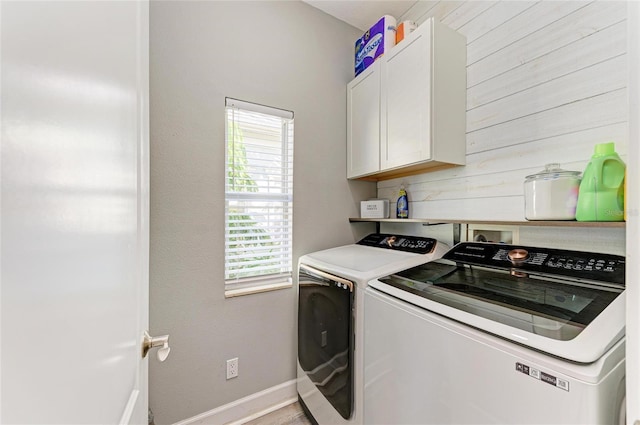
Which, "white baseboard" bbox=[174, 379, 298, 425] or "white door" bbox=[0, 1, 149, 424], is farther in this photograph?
"white baseboard" bbox=[174, 379, 298, 425]

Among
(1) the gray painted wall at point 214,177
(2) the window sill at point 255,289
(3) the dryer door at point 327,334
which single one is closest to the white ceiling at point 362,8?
(1) the gray painted wall at point 214,177

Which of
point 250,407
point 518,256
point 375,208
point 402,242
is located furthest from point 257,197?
point 518,256

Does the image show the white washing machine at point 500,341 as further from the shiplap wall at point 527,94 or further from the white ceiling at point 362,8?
the white ceiling at point 362,8

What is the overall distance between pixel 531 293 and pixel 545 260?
0.31 meters

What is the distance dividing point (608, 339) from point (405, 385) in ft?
2.09

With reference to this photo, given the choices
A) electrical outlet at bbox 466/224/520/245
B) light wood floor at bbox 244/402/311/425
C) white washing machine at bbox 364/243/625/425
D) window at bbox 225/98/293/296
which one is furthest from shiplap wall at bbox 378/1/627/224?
light wood floor at bbox 244/402/311/425

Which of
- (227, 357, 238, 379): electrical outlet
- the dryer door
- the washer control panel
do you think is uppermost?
the washer control panel

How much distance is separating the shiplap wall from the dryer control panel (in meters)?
0.23

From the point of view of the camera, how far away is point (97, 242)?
1.51 feet

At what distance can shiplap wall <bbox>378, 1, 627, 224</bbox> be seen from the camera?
1.11 m

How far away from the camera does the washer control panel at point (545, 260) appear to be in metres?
0.98

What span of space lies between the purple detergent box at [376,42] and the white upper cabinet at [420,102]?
0.11 m

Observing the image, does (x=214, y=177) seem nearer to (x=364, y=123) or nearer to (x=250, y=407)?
(x=364, y=123)

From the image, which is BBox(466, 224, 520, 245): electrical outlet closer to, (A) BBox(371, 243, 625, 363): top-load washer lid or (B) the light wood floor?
(A) BBox(371, 243, 625, 363): top-load washer lid
